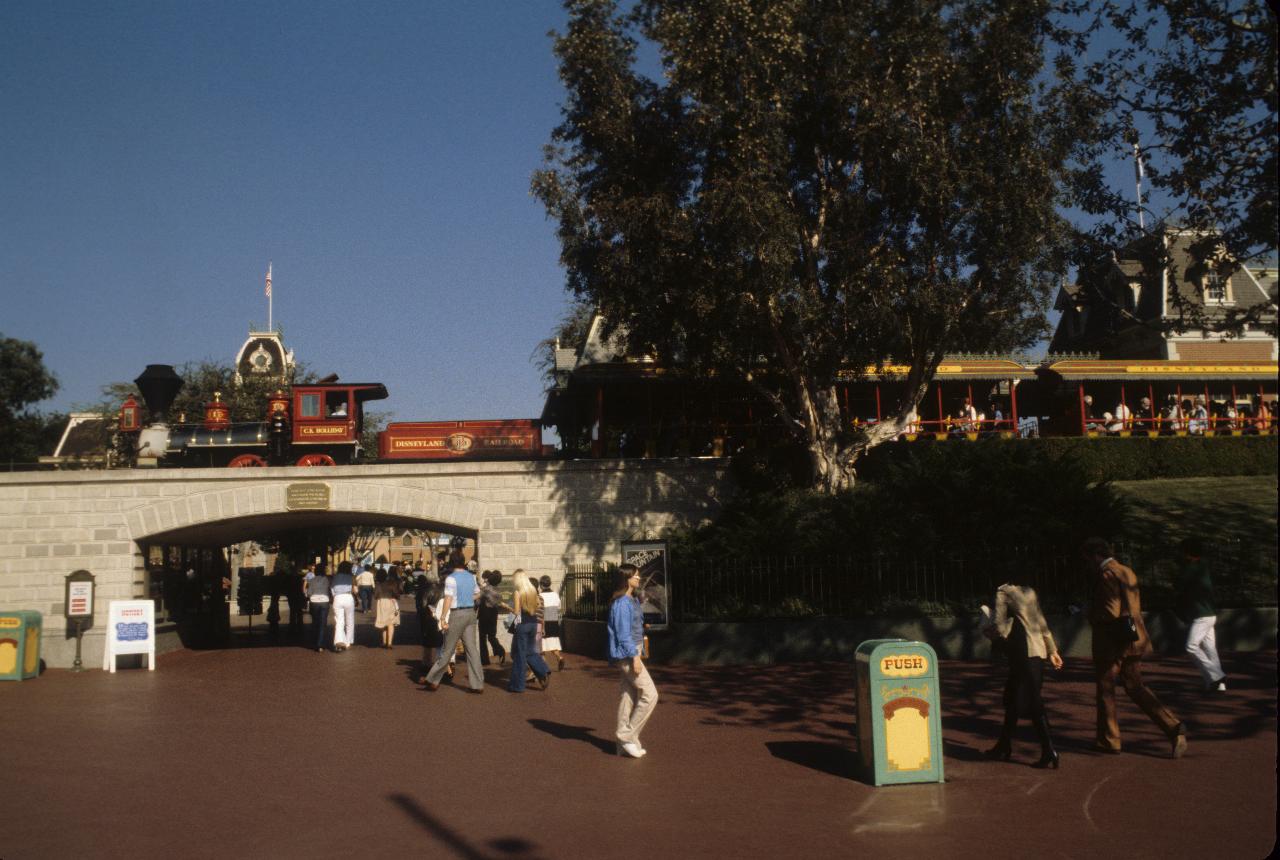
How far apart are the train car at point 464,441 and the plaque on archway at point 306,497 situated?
1.71 meters

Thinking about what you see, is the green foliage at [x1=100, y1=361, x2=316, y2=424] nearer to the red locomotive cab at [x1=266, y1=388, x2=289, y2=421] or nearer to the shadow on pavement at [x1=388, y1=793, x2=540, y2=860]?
the red locomotive cab at [x1=266, y1=388, x2=289, y2=421]

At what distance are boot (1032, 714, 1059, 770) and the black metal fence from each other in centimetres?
814

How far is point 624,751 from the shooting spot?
9.98 meters

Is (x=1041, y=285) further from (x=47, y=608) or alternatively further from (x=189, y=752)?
(x=47, y=608)

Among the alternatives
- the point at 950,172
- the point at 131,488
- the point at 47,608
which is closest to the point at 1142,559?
the point at 950,172

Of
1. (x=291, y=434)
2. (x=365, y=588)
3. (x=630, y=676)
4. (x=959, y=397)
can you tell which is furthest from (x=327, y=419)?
(x=630, y=676)

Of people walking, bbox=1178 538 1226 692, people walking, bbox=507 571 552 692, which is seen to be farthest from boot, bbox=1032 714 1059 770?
people walking, bbox=507 571 552 692

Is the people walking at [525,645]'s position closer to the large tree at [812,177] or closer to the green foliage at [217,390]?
the large tree at [812,177]

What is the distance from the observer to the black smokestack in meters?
26.8

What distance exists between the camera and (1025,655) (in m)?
8.76

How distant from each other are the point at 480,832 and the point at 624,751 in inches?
113

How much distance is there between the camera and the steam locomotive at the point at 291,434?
80.6 ft

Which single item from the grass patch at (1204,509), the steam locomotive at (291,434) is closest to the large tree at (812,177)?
the grass patch at (1204,509)

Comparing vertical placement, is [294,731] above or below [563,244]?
below
